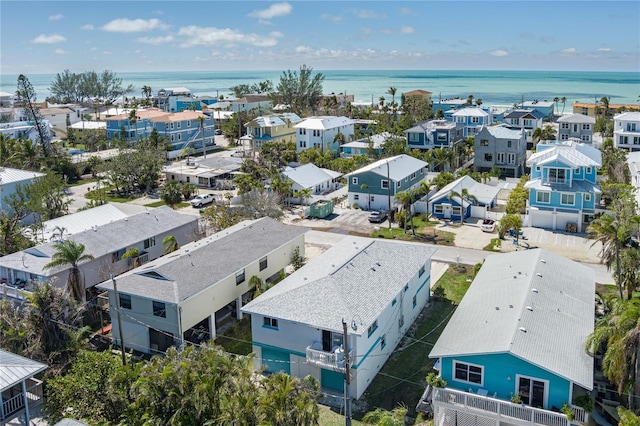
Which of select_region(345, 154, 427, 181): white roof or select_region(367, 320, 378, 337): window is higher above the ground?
select_region(345, 154, 427, 181): white roof

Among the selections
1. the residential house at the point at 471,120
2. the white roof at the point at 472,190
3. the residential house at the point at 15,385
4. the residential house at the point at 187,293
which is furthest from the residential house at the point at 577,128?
the residential house at the point at 15,385

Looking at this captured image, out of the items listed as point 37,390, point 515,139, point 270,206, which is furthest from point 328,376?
point 515,139

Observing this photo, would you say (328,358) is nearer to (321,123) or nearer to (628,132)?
(321,123)

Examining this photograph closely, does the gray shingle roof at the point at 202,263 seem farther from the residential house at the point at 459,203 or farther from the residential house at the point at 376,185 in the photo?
the residential house at the point at 376,185

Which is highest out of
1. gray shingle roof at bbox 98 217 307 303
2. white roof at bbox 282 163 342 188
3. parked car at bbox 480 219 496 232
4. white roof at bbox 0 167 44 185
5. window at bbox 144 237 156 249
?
white roof at bbox 0 167 44 185

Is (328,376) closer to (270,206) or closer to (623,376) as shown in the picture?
(623,376)

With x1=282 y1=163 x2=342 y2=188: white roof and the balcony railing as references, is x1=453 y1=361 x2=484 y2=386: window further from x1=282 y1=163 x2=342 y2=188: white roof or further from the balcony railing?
x1=282 y1=163 x2=342 y2=188: white roof

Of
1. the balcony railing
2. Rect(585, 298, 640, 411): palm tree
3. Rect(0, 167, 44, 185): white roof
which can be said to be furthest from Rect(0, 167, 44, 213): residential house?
Rect(585, 298, 640, 411): palm tree

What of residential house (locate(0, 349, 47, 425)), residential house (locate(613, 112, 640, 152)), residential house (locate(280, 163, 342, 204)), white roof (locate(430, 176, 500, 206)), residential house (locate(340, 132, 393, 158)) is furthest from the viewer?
residential house (locate(613, 112, 640, 152))
